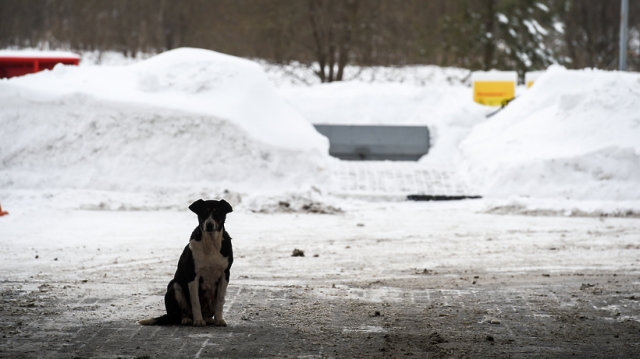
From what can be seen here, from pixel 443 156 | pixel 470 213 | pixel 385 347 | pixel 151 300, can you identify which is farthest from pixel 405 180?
pixel 385 347

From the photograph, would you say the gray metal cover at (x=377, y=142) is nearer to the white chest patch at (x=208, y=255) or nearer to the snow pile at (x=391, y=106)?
the snow pile at (x=391, y=106)

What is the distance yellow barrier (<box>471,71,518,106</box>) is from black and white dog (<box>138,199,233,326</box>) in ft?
54.7

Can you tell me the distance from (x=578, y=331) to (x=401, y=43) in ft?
90.6

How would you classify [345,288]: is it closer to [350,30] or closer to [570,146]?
[570,146]

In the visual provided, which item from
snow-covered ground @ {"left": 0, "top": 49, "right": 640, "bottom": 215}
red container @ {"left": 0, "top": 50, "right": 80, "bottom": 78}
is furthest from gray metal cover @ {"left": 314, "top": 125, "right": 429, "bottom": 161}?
red container @ {"left": 0, "top": 50, "right": 80, "bottom": 78}

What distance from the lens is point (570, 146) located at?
45.9ft

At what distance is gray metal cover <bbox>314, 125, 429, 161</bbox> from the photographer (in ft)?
57.7

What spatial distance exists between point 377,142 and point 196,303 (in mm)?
12648

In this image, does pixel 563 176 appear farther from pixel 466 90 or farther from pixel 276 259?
pixel 466 90

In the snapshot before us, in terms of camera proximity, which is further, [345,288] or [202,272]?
[345,288]

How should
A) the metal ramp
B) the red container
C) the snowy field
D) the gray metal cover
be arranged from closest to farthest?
the snowy field, the metal ramp, the gray metal cover, the red container

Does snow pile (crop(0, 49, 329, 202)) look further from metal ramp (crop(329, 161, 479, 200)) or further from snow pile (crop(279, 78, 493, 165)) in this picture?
snow pile (crop(279, 78, 493, 165))

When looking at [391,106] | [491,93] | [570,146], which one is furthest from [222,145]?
[491,93]

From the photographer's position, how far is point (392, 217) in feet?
39.2
